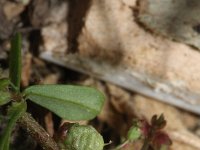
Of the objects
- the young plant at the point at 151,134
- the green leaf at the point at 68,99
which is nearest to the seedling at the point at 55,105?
the green leaf at the point at 68,99

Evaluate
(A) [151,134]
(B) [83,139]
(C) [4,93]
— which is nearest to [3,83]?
(C) [4,93]

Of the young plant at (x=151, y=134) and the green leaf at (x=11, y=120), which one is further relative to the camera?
the young plant at (x=151, y=134)

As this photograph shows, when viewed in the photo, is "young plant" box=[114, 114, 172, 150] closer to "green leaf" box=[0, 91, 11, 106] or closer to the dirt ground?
the dirt ground

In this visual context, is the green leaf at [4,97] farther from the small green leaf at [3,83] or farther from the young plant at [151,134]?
the young plant at [151,134]

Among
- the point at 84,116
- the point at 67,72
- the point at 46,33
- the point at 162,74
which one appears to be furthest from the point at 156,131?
the point at 46,33

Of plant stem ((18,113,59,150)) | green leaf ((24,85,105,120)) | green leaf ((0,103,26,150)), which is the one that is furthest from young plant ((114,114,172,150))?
green leaf ((0,103,26,150))

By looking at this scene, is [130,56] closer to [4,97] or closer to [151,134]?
[151,134]
